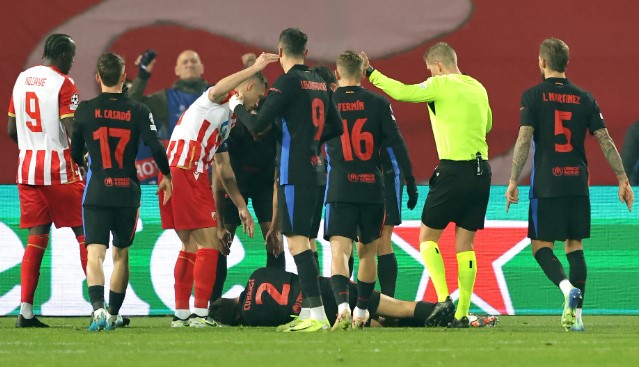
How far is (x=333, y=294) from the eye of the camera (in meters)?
9.45

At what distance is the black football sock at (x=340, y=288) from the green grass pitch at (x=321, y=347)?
279 millimetres

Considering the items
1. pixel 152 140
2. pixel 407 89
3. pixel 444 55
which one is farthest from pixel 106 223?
pixel 444 55

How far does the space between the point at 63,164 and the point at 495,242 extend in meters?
3.73

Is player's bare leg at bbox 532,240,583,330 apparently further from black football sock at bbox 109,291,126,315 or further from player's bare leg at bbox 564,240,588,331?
black football sock at bbox 109,291,126,315

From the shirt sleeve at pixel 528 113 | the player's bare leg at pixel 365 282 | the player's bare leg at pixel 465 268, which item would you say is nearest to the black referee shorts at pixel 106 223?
the player's bare leg at pixel 365 282

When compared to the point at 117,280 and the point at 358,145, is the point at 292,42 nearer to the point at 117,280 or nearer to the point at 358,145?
the point at 358,145

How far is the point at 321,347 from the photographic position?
7.50 meters

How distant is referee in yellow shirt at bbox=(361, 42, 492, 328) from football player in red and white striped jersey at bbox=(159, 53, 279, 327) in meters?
1.18

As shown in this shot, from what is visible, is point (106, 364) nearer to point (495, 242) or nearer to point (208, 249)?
point (208, 249)

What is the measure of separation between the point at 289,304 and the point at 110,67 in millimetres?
2134

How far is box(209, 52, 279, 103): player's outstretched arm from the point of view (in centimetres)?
870

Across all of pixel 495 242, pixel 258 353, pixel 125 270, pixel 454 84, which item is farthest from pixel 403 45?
pixel 258 353

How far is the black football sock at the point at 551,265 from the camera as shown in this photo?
9.09 metres

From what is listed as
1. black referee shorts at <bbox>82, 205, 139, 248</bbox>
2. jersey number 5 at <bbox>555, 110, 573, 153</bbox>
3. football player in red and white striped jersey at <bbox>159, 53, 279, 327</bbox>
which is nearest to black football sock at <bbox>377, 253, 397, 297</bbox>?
football player in red and white striped jersey at <bbox>159, 53, 279, 327</bbox>
